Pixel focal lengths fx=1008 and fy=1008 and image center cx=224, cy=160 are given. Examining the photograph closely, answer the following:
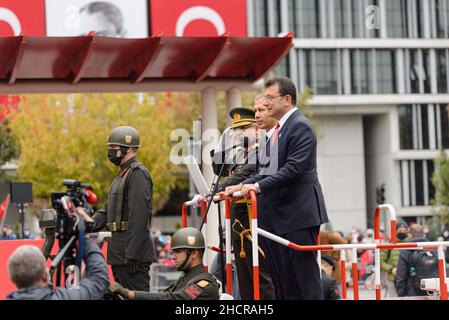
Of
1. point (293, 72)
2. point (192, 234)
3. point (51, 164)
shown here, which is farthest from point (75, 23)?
point (293, 72)

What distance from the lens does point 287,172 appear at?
7.95 meters

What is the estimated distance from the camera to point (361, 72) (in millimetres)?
67188

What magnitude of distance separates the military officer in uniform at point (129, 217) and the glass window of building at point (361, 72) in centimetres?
5816

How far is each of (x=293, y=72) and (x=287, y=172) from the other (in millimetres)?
58540

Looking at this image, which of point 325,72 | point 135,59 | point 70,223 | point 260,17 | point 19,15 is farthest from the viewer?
point 325,72

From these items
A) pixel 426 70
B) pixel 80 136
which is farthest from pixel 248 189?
pixel 426 70

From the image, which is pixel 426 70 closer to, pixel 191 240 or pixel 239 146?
pixel 239 146

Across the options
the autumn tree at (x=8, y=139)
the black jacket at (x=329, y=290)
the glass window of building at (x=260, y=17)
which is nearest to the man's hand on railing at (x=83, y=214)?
the black jacket at (x=329, y=290)

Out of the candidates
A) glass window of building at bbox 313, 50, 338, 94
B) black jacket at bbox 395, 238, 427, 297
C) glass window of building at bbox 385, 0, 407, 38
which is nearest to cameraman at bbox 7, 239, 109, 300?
black jacket at bbox 395, 238, 427, 297

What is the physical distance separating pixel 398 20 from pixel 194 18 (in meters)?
52.9

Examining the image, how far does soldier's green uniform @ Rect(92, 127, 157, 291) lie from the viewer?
31.0 ft

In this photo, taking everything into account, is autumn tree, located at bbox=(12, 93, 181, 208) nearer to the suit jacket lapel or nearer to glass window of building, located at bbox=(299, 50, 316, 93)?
glass window of building, located at bbox=(299, 50, 316, 93)

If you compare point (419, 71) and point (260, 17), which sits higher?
point (260, 17)

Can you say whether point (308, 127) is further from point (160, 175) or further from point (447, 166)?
point (447, 166)
